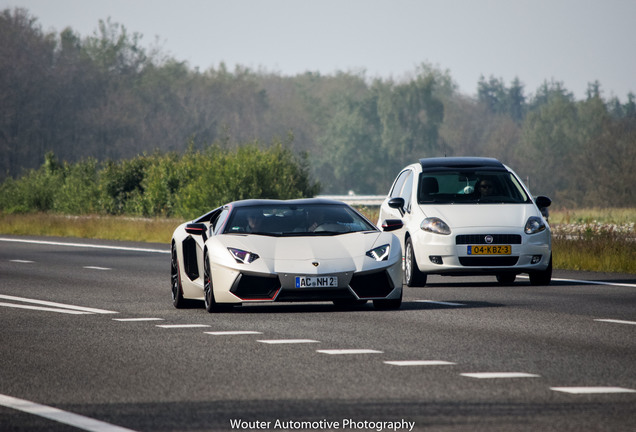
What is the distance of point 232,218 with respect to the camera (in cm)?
1489

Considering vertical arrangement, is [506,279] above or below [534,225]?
below

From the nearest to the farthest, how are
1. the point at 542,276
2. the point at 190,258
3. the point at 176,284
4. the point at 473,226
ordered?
the point at 190,258 < the point at 176,284 < the point at 473,226 < the point at 542,276

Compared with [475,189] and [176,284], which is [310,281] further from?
[475,189]

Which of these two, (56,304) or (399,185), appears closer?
(56,304)

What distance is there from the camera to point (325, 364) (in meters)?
9.60

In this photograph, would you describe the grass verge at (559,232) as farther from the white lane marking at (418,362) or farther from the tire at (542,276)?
the white lane marking at (418,362)

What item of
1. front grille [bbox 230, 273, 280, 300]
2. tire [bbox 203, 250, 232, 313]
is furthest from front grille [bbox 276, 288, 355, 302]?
tire [bbox 203, 250, 232, 313]

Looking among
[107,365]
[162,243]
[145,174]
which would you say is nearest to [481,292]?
[107,365]

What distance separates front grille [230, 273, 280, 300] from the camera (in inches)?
539

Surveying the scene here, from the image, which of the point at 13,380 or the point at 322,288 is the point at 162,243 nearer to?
the point at 322,288

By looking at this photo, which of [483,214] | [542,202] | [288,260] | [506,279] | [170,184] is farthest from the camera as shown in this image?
[170,184]

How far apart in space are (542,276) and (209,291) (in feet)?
20.1

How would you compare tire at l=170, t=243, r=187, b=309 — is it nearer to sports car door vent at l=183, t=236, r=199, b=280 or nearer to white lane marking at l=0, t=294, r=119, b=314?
sports car door vent at l=183, t=236, r=199, b=280

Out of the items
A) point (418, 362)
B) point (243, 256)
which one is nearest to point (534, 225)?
point (243, 256)
